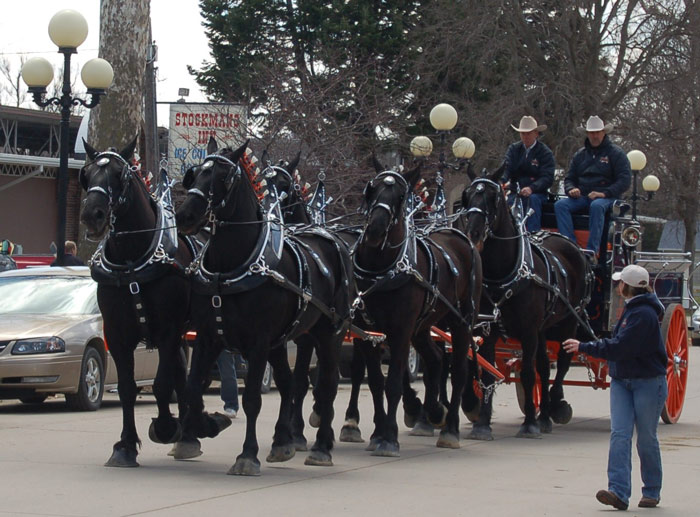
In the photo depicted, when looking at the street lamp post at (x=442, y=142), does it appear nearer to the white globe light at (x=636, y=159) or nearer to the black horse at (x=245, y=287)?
the white globe light at (x=636, y=159)

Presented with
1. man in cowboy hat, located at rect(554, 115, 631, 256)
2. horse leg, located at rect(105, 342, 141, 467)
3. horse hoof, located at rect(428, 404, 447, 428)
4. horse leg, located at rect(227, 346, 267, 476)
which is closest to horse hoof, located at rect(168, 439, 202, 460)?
horse leg, located at rect(105, 342, 141, 467)

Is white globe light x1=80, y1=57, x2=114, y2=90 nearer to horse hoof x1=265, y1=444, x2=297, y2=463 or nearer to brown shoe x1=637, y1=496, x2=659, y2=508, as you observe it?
horse hoof x1=265, y1=444, x2=297, y2=463

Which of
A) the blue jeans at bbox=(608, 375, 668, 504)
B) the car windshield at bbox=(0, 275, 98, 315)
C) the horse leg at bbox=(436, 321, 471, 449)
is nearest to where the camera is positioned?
the blue jeans at bbox=(608, 375, 668, 504)

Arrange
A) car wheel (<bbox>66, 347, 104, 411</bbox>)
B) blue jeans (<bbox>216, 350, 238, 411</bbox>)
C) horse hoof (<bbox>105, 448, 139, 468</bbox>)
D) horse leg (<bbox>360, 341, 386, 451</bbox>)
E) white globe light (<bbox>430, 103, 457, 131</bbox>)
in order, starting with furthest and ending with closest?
1. white globe light (<bbox>430, 103, 457, 131</bbox>)
2. car wheel (<bbox>66, 347, 104, 411</bbox>)
3. blue jeans (<bbox>216, 350, 238, 411</bbox>)
4. horse leg (<bbox>360, 341, 386, 451</bbox>)
5. horse hoof (<bbox>105, 448, 139, 468</bbox>)

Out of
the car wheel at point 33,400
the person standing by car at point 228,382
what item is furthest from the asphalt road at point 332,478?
the car wheel at point 33,400

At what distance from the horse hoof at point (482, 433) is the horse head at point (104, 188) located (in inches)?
183

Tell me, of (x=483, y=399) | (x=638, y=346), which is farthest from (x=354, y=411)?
(x=638, y=346)

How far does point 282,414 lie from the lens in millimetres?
10148

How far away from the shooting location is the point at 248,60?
35.2 m

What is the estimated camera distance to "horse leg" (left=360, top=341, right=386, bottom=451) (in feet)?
36.3

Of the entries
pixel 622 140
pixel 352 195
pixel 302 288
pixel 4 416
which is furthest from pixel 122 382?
pixel 622 140

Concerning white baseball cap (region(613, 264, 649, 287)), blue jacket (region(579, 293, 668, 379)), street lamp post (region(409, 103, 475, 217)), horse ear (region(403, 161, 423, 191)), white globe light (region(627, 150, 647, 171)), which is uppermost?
white globe light (region(627, 150, 647, 171))

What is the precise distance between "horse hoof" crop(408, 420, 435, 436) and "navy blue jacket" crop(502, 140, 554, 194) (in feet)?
11.2

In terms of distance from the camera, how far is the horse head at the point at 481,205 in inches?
483
